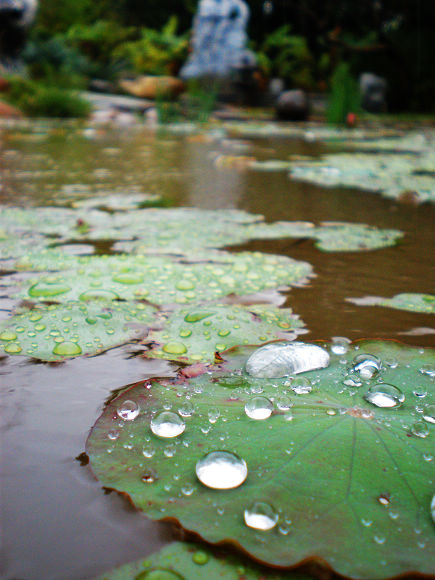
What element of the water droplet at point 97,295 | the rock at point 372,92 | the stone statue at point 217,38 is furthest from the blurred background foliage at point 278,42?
the water droplet at point 97,295

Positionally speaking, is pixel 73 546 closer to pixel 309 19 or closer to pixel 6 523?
pixel 6 523

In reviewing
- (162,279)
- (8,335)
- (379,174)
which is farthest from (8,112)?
(8,335)

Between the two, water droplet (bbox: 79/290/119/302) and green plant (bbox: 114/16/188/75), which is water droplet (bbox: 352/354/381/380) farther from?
green plant (bbox: 114/16/188/75)

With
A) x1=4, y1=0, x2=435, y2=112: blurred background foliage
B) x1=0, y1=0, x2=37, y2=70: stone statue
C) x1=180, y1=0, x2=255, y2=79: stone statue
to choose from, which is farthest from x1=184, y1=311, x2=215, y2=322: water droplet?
x1=180, y1=0, x2=255, y2=79: stone statue

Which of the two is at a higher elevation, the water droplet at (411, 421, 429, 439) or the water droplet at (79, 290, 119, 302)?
the water droplet at (411, 421, 429, 439)

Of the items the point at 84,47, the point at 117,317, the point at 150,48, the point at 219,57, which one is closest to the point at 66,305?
the point at 117,317

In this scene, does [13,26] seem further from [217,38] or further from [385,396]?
[385,396]
